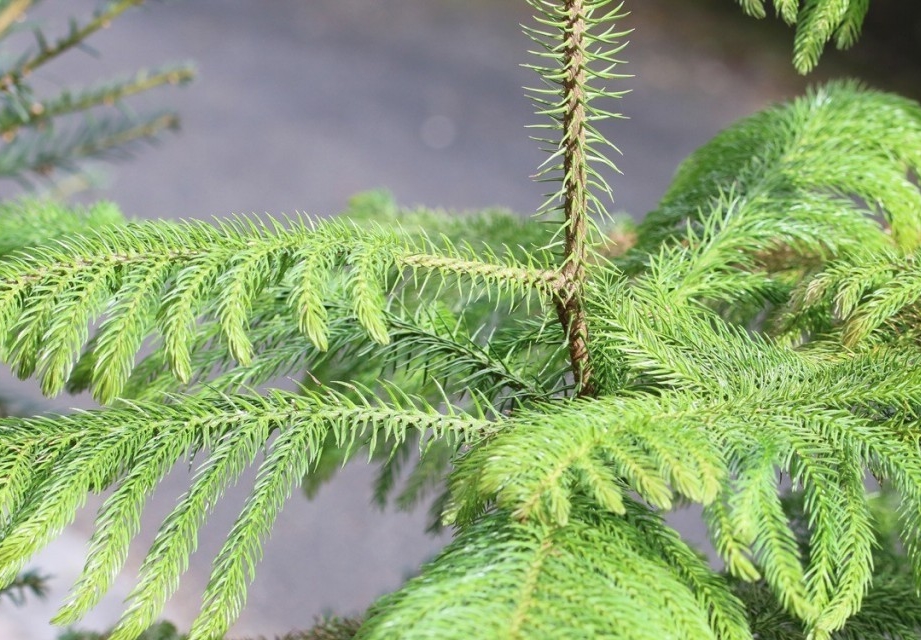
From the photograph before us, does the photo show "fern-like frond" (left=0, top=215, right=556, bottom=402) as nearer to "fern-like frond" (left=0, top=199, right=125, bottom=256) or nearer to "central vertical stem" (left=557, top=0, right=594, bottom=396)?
"central vertical stem" (left=557, top=0, right=594, bottom=396)

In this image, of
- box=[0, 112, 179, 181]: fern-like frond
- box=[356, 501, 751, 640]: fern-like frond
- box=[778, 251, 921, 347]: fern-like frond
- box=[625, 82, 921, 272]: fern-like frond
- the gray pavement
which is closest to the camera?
box=[356, 501, 751, 640]: fern-like frond

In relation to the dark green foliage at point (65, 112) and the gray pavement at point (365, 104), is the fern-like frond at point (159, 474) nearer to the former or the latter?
the dark green foliage at point (65, 112)

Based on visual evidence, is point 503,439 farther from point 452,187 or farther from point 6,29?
point 452,187

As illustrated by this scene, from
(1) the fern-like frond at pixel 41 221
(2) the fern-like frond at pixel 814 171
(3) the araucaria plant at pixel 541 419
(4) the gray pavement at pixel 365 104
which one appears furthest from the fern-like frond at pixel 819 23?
(4) the gray pavement at pixel 365 104

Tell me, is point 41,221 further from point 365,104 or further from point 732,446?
point 365,104

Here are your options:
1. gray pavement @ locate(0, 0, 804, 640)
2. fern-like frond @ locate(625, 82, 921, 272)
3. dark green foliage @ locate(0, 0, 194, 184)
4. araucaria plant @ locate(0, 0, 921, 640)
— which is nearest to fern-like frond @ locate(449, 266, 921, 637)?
araucaria plant @ locate(0, 0, 921, 640)

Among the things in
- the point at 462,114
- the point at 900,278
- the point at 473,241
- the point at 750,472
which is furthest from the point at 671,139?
the point at 750,472

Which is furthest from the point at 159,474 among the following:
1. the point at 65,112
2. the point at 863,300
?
the point at 65,112
